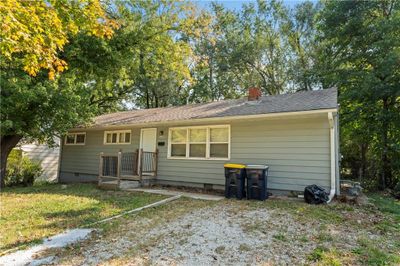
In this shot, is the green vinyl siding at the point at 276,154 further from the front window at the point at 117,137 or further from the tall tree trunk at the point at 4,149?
the tall tree trunk at the point at 4,149

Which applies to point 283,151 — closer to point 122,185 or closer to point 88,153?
point 122,185

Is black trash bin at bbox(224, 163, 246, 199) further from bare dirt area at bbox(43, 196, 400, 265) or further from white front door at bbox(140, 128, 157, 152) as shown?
white front door at bbox(140, 128, 157, 152)

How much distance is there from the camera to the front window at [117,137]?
11.2 meters

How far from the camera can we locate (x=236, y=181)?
727 cm

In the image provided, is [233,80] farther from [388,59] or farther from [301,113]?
[301,113]

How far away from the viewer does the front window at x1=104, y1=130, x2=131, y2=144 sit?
442 inches

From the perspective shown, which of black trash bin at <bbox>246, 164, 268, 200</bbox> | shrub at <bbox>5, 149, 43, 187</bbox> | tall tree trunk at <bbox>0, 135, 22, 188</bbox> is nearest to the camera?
black trash bin at <bbox>246, 164, 268, 200</bbox>

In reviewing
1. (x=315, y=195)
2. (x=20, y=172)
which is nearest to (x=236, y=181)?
(x=315, y=195)

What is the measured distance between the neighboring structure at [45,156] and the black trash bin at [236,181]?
41.9 ft

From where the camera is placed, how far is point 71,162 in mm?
13195

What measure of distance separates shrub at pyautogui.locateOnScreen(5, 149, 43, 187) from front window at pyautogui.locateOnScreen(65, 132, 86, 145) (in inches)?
72.4

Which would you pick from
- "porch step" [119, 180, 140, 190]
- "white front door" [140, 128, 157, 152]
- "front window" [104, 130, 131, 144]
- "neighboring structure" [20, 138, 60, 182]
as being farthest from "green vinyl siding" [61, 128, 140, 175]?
"neighboring structure" [20, 138, 60, 182]

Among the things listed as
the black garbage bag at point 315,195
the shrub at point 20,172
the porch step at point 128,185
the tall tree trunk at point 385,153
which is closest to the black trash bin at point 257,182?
the black garbage bag at point 315,195

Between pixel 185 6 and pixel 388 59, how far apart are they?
8300 millimetres
